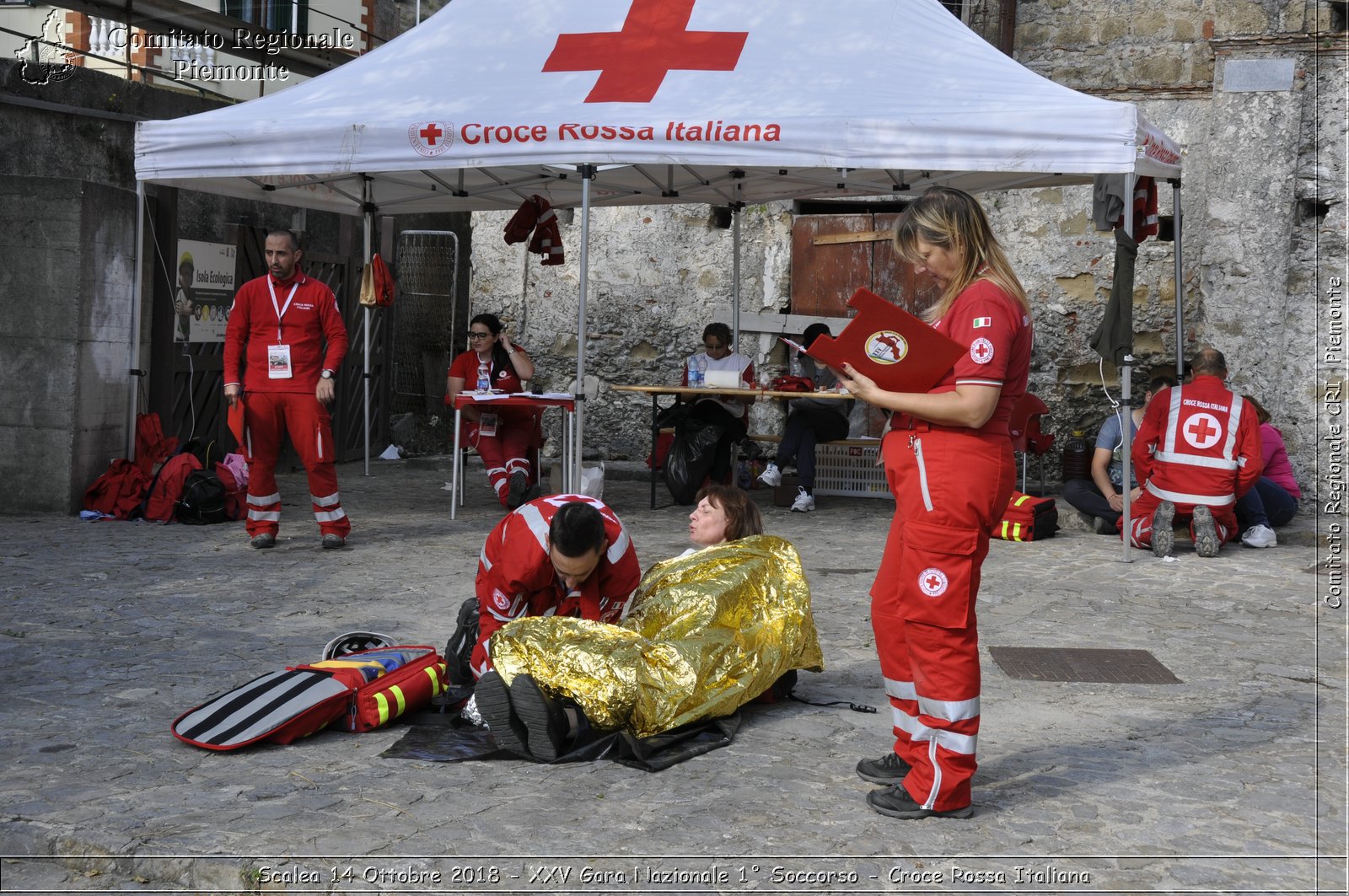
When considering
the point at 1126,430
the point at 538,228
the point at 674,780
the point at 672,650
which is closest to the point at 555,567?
the point at 672,650

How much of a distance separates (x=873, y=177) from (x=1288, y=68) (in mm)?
Result: 3822

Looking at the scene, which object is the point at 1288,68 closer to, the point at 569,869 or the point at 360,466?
the point at 360,466

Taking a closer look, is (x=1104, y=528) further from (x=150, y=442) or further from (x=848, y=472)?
(x=150, y=442)

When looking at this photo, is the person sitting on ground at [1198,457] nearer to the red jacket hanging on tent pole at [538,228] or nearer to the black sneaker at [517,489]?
the black sneaker at [517,489]

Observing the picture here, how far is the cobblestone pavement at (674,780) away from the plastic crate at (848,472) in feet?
13.4

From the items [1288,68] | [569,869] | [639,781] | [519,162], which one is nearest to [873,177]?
[519,162]

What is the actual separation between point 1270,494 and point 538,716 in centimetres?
685

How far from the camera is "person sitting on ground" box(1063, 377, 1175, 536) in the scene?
355 inches

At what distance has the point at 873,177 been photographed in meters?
9.83

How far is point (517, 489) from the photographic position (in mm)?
9508

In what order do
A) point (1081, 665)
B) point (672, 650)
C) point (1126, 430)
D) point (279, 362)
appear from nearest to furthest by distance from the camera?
point (672, 650), point (1081, 665), point (279, 362), point (1126, 430)

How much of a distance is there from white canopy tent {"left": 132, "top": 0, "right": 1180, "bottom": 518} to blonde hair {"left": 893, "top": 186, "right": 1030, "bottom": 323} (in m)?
3.99
